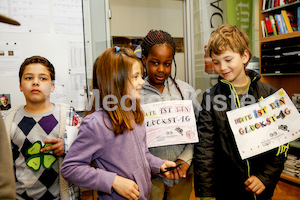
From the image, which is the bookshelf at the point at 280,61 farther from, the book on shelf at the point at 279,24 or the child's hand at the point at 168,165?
the child's hand at the point at 168,165

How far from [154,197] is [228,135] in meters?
0.53

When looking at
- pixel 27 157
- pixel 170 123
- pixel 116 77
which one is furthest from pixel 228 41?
pixel 27 157

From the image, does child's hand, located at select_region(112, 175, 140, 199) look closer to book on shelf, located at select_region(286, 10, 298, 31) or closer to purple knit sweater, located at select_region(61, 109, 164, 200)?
purple knit sweater, located at select_region(61, 109, 164, 200)

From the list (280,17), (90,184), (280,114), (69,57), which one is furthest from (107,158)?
(280,17)

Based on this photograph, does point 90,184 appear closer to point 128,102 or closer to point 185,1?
point 128,102

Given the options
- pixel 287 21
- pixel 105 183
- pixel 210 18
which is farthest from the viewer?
pixel 210 18

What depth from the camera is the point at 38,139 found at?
1.15 m

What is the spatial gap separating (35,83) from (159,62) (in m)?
0.64

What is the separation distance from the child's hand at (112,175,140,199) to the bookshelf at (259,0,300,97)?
2405mm

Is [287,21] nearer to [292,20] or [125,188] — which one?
[292,20]

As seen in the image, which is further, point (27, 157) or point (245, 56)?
point (245, 56)

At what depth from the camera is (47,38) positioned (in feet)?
7.89

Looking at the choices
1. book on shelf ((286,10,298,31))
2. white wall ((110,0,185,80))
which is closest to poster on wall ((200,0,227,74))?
book on shelf ((286,10,298,31))

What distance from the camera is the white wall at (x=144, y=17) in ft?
11.7
